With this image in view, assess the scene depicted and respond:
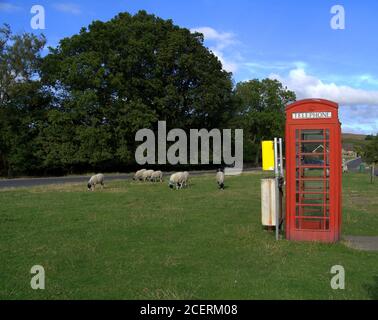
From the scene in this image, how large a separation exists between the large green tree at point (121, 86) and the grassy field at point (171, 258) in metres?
36.2

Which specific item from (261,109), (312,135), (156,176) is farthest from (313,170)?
(261,109)

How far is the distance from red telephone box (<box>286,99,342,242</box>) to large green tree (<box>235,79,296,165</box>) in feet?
255

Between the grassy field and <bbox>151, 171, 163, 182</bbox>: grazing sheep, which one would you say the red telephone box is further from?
<bbox>151, 171, 163, 182</bbox>: grazing sheep

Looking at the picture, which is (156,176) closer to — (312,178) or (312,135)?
(312,135)

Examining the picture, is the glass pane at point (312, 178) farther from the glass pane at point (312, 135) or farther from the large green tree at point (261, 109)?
the large green tree at point (261, 109)

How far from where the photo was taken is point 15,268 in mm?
8016

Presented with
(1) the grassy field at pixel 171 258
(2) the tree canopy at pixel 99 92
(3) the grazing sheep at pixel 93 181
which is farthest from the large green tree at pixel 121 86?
(1) the grassy field at pixel 171 258

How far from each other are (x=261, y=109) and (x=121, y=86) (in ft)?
173

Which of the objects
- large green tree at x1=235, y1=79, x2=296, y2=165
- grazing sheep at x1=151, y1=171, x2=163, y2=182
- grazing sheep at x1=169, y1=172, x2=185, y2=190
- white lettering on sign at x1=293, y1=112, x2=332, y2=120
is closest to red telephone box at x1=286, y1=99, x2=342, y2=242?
white lettering on sign at x1=293, y1=112, x2=332, y2=120

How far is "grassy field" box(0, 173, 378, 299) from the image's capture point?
6.70m

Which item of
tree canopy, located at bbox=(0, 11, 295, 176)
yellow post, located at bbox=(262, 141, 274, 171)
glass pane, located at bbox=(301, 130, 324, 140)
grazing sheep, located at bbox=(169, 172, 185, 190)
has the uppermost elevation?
tree canopy, located at bbox=(0, 11, 295, 176)

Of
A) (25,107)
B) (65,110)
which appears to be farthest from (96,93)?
(25,107)
